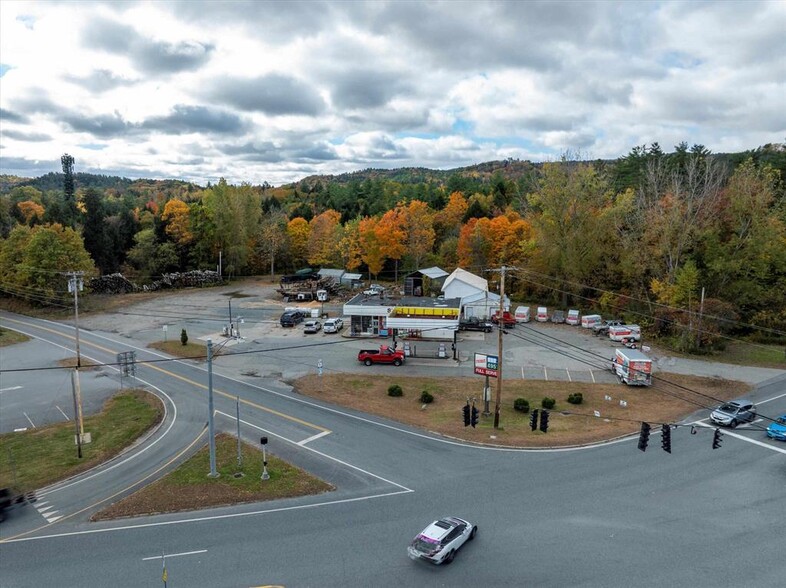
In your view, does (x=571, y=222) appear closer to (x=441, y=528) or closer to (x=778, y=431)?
(x=778, y=431)

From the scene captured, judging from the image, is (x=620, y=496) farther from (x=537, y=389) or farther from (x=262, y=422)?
(x=262, y=422)

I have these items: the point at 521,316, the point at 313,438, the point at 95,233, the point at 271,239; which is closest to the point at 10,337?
the point at 95,233

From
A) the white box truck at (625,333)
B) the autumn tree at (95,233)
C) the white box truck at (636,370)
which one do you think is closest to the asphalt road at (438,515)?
the white box truck at (636,370)

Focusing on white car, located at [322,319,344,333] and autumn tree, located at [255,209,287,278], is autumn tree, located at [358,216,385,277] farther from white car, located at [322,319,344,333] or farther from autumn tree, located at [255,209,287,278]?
white car, located at [322,319,344,333]

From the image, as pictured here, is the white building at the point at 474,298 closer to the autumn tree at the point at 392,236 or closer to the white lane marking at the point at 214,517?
the autumn tree at the point at 392,236

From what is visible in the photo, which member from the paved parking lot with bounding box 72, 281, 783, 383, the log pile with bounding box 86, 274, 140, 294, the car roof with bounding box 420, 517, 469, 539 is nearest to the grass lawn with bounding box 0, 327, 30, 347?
the paved parking lot with bounding box 72, 281, 783, 383

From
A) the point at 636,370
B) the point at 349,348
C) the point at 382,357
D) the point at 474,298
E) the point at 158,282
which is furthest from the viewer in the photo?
the point at 158,282
